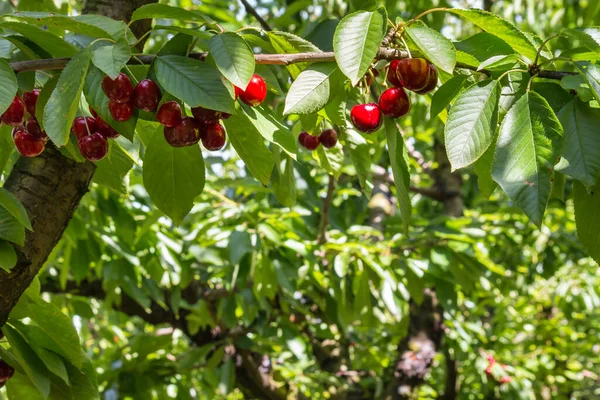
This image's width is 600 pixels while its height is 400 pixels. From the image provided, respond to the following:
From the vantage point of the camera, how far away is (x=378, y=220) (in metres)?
3.79

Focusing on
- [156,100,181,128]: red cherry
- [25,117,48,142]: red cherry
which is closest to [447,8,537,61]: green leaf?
[156,100,181,128]: red cherry

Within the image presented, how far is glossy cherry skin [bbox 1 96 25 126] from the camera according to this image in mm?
995

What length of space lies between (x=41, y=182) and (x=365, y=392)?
404 centimetres

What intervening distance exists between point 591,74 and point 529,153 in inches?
4.6

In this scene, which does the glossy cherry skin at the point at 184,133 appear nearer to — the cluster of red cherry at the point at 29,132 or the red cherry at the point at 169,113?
the red cherry at the point at 169,113

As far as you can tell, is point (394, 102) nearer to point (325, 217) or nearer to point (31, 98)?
point (31, 98)

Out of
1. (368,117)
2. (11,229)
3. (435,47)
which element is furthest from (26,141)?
(435,47)

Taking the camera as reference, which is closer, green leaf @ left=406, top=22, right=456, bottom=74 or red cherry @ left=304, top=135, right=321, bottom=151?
green leaf @ left=406, top=22, right=456, bottom=74

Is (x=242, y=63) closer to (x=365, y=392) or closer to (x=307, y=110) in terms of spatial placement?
(x=307, y=110)

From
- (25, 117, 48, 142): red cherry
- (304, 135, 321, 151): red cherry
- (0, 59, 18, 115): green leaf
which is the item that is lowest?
(304, 135, 321, 151): red cherry

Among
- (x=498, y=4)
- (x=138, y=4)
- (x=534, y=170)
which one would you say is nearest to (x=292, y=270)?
(x=138, y=4)

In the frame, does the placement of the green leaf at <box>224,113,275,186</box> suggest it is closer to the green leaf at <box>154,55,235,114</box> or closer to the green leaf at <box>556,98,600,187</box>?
the green leaf at <box>154,55,235,114</box>

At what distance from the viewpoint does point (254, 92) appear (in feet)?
3.18

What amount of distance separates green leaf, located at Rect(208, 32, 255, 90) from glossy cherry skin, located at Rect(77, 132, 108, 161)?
226mm
